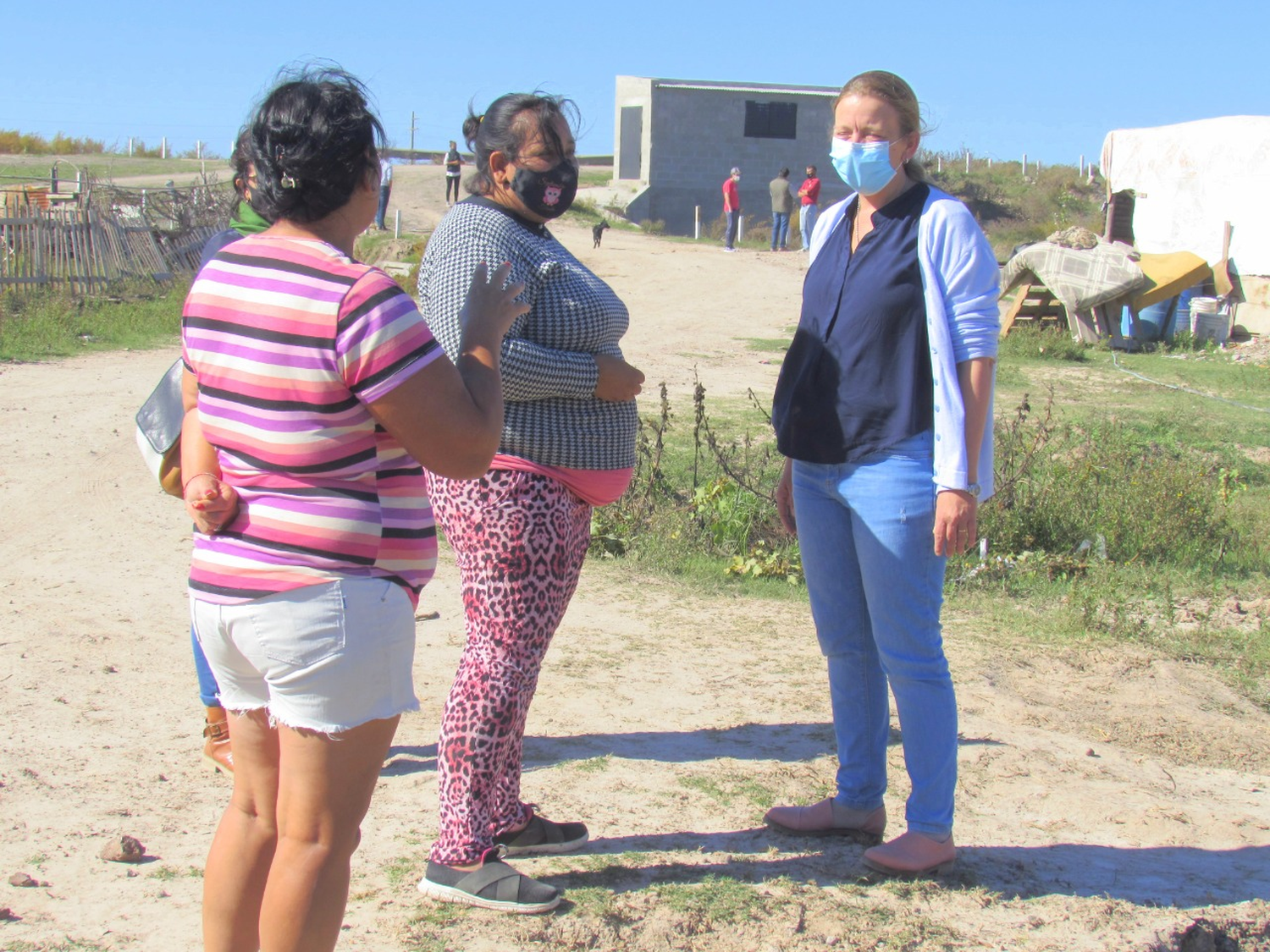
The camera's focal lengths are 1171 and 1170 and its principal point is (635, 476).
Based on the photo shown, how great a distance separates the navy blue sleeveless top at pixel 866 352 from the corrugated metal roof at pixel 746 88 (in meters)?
33.6

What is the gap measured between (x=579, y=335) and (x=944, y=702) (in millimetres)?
1300

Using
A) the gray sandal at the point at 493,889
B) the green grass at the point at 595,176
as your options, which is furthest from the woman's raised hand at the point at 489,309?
the green grass at the point at 595,176

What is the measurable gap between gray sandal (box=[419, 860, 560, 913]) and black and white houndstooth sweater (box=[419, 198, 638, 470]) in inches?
40.2

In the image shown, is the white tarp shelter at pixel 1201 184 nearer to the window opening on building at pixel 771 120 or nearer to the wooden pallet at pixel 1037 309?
the wooden pallet at pixel 1037 309

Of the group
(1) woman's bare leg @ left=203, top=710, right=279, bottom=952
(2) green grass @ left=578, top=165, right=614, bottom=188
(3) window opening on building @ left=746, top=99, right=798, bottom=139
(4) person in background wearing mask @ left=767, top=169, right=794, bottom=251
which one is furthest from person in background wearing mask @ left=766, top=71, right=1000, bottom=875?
(3) window opening on building @ left=746, top=99, right=798, bottom=139

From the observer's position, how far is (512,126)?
9.36ft

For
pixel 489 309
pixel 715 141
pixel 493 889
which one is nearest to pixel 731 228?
pixel 715 141

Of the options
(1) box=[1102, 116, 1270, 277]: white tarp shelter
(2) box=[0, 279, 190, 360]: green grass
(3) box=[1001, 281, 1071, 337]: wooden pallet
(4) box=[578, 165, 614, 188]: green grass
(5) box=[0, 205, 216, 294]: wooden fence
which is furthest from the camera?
(4) box=[578, 165, 614, 188]: green grass

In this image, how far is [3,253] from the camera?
14.4 m

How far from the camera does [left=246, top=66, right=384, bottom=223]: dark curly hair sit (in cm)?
200

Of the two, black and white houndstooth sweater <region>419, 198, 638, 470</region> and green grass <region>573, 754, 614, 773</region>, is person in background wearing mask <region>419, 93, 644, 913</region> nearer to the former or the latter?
black and white houndstooth sweater <region>419, 198, 638, 470</region>

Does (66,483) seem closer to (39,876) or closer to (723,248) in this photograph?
(39,876)

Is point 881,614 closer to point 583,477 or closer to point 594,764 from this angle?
point 583,477

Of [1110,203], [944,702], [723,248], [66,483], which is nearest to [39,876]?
[944,702]
